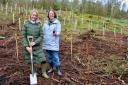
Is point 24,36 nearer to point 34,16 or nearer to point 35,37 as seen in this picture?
point 35,37

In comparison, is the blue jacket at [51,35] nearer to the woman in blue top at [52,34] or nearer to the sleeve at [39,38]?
the woman in blue top at [52,34]

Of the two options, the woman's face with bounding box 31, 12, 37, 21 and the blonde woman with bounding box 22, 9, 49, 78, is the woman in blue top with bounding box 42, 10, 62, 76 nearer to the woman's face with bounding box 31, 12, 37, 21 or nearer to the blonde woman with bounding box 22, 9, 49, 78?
the blonde woman with bounding box 22, 9, 49, 78

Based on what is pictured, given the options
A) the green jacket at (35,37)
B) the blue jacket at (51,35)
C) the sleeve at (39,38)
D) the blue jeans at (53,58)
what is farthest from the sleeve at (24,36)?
the blue jeans at (53,58)

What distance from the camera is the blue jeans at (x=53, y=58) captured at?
19.9 ft

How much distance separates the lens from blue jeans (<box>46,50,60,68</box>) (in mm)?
6074

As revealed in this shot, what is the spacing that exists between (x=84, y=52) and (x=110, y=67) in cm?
133

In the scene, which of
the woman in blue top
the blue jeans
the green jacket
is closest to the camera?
the green jacket

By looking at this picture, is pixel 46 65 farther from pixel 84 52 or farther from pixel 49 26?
pixel 84 52

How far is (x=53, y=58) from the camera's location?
6133 millimetres

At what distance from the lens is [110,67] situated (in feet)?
22.1

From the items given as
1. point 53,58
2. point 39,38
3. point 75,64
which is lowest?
point 75,64

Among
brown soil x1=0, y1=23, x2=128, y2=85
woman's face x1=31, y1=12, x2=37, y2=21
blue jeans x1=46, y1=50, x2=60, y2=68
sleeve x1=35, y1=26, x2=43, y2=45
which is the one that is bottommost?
brown soil x1=0, y1=23, x2=128, y2=85

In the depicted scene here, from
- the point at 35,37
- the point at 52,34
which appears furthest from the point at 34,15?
the point at 52,34

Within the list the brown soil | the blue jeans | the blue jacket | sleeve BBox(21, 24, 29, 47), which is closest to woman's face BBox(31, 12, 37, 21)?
sleeve BBox(21, 24, 29, 47)
